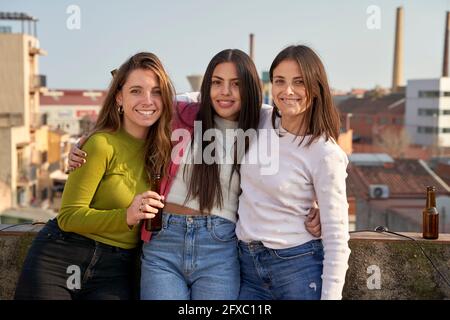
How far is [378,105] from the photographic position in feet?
181

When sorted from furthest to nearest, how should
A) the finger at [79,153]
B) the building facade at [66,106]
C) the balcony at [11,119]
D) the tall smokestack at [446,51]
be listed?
1. the building facade at [66,106]
2. the tall smokestack at [446,51]
3. the balcony at [11,119]
4. the finger at [79,153]

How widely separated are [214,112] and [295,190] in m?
0.63

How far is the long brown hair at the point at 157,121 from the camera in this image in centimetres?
303

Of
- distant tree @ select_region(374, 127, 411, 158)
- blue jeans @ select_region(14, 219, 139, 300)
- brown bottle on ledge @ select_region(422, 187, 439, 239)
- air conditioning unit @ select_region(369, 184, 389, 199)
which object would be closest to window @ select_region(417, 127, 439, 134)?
distant tree @ select_region(374, 127, 411, 158)

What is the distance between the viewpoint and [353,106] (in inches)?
2271

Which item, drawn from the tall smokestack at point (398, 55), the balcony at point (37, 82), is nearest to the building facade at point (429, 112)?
the tall smokestack at point (398, 55)

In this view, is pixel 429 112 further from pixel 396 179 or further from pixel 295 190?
pixel 295 190

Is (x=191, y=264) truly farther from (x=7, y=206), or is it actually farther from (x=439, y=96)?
(x=439, y=96)

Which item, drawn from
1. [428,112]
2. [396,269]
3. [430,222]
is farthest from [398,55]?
[396,269]

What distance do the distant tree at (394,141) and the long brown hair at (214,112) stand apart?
155ft

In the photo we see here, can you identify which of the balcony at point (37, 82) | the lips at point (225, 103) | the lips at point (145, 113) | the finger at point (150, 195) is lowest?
the finger at point (150, 195)

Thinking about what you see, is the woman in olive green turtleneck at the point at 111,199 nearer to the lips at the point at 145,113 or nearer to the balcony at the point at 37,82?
the lips at the point at 145,113
